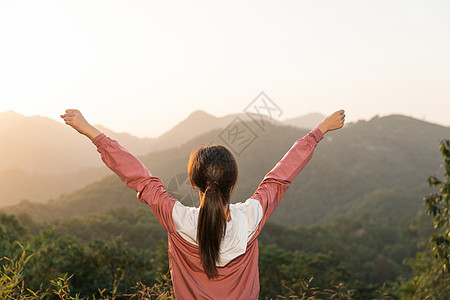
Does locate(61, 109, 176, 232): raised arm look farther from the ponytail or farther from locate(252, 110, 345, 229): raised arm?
locate(252, 110, 345, 229): raised arm

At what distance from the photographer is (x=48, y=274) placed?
8703mm

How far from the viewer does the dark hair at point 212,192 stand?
4.15 feet

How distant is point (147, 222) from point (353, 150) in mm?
65451

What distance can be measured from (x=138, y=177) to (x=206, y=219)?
0.92ft

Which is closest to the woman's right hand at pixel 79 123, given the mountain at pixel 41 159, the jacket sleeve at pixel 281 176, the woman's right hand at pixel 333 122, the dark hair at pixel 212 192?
the dark hair at pixel 212 192

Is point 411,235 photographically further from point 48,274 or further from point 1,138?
point 1,138

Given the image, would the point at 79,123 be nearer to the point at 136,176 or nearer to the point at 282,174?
the point at 136,176

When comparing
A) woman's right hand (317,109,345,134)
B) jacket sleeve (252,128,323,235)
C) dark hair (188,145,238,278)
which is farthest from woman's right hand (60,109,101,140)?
woman's right hand (317,109,345,134)

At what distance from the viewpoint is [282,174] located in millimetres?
1483

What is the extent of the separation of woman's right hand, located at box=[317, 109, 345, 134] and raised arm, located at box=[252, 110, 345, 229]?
0.07 feet

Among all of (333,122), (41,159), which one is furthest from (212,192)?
(41,159)

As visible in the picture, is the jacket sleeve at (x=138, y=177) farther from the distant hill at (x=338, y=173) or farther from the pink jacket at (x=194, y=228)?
the distant hill at (x=338, y=173)

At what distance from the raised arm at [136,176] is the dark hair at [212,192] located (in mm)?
117

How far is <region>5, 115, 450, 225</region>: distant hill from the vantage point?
47.5 m
